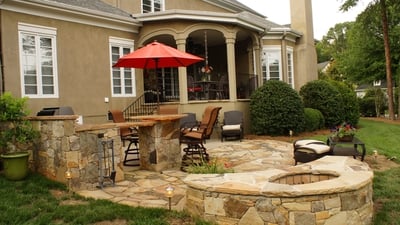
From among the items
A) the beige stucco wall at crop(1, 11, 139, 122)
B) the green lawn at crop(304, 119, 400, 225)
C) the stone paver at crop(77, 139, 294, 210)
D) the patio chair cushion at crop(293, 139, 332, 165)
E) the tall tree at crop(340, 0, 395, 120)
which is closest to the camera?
the green lawn at crop(304, 119, 400, 225)

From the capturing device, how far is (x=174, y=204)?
4551 mm

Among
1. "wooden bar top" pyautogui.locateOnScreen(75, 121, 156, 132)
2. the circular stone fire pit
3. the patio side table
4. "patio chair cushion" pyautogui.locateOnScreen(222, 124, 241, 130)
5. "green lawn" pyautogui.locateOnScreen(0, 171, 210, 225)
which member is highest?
"wooden bar top" pyautogui.locateOnScreen(75, 121, 156, 132)

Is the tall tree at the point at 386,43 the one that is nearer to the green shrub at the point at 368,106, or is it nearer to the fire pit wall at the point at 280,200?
the green shrub at the point at 368,106

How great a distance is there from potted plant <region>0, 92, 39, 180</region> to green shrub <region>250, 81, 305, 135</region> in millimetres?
7890

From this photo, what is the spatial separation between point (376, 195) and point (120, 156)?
14.0ft

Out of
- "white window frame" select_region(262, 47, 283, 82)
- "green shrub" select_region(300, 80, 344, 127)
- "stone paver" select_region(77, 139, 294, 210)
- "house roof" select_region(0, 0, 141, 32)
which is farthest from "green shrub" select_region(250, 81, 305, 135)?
"house roof" select_region(0, 0, 141, 32)

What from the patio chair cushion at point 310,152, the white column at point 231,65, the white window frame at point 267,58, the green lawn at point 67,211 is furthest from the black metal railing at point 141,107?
the green lawn at point 67,211

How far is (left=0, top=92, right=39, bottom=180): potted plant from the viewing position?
19.0 feet

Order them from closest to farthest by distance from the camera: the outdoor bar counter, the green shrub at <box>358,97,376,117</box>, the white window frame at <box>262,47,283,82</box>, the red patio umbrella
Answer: the outdoor bar counter → the red patio umbrella → the white window frame at <box>262,47,283,82</box> → the green shrub at <box>358,97,376,117</box>

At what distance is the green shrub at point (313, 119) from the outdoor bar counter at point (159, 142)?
7.56 meters

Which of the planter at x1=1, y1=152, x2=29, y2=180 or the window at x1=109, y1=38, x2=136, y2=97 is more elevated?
the window at x1=109, y1=38, x2=136, y2=97

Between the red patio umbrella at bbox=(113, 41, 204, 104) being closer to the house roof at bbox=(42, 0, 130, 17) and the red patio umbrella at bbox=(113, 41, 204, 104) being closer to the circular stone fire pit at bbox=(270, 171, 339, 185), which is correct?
the circular stone fire pit at bbox=(270, 171, 339, 185)

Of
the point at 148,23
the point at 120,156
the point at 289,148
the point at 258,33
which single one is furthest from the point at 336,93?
the point at 120,156

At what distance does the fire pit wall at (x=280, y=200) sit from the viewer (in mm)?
3570
